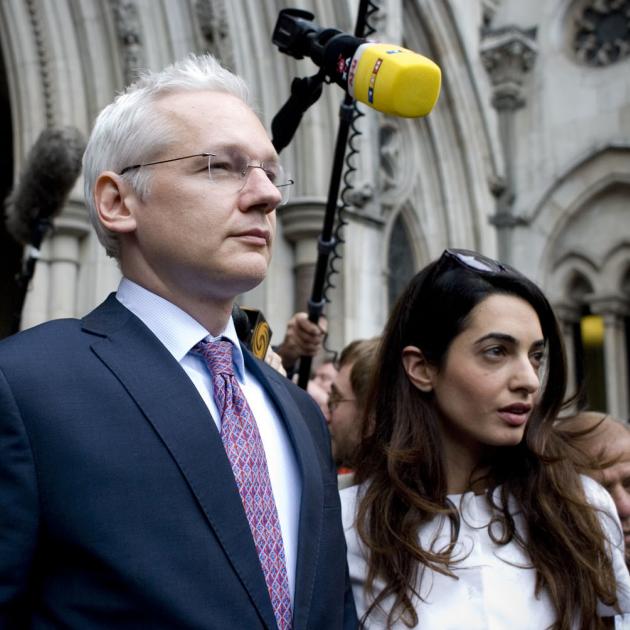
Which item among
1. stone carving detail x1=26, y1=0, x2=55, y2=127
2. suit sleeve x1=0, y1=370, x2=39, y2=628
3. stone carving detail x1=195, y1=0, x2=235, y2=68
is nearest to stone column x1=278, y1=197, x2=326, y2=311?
stone carving detail x1=195, y1=0, x2=235, y2=68

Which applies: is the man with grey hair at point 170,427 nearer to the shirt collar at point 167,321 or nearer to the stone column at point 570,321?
the shirt collar at point 167,321

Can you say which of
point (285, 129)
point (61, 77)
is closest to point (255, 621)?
point (285, 129)

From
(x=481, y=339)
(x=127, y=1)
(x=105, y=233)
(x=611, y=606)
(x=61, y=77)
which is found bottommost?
(x=611, y=606)

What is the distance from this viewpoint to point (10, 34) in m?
6.33

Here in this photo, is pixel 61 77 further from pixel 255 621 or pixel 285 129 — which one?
pixel 255 621

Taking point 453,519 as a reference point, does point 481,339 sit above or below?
above

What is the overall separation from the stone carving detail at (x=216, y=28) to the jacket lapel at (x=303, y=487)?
5906mm

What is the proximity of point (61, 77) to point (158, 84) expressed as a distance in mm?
5312

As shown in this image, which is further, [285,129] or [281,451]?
[285,129]

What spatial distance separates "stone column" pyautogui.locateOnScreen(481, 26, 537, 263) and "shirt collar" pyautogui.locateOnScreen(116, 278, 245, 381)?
31.5 ft

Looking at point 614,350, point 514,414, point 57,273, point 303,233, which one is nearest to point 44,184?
point 514,414

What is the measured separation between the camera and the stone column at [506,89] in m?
10.6

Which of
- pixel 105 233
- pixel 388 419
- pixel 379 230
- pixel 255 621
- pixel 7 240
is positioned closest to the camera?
pixel 255 621

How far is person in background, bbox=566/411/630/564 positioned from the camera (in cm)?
231
